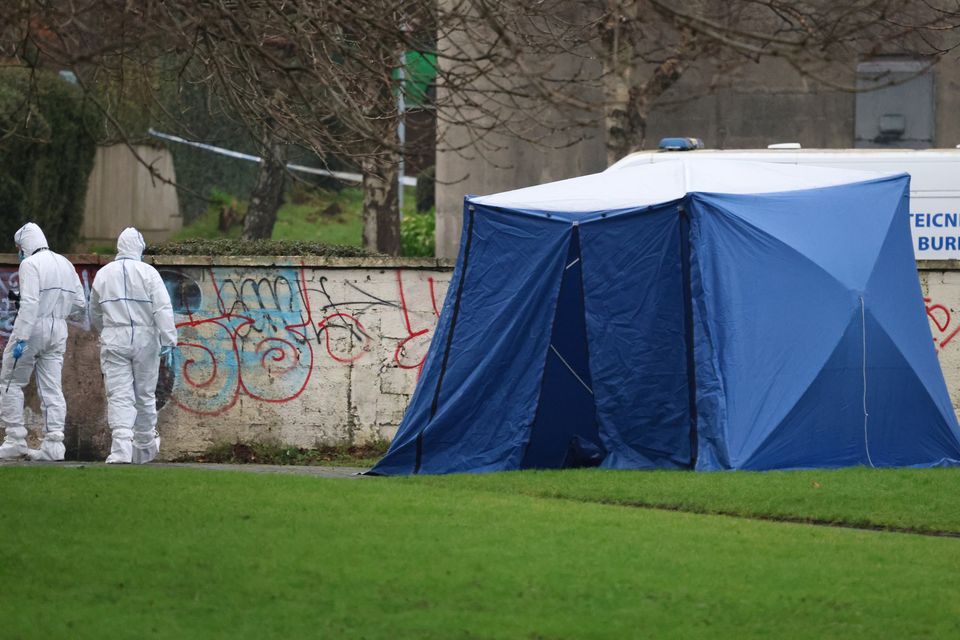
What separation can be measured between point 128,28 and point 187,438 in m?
5.55

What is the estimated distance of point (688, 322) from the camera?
438 inches

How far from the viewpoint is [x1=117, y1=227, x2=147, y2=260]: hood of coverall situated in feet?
41.3

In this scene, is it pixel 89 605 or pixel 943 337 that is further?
pixel 943 337

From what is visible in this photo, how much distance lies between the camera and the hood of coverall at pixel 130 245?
12602mm

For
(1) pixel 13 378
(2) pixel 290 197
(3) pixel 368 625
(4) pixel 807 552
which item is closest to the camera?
(3) pixel 368 625

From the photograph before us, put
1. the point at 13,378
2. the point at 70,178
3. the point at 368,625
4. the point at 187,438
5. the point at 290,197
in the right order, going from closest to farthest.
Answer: the point at 368,625, the point at 13,378, the point at 187,438, the point at 70,178, the point at 290,197

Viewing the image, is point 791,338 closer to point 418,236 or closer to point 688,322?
point 688,322

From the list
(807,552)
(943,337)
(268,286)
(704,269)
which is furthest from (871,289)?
(268,286)

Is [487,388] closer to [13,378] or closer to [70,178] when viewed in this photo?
[13,378]

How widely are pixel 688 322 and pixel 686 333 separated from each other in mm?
80

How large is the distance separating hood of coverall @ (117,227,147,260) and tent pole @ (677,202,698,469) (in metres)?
4.45

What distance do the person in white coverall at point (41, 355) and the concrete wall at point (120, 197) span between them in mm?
15384

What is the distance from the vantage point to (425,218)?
28047 millimetres

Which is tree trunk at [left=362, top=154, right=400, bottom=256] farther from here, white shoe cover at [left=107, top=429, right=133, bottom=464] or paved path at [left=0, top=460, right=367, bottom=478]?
white shoe cover at [left=107, top=429, right=133, bottom=464]
